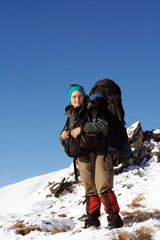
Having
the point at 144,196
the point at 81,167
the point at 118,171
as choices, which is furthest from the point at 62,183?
the point at 81,167

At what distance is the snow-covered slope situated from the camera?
3159 mm

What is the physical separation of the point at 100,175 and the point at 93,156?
0.31m

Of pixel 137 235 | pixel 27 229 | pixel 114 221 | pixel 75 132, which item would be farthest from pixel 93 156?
pixel 27 229

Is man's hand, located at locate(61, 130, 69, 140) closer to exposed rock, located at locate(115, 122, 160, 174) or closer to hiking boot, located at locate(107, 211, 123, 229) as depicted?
hiking boot, located at locate(107, 211, 123, 229)

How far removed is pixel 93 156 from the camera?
3.55 meters

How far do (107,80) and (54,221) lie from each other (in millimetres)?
3993

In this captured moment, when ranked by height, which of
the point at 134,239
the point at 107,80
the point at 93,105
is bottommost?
the point at 134,239

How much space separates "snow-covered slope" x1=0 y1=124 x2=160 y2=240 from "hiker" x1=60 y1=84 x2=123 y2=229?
305 mm

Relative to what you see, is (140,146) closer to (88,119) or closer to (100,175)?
(100,175)

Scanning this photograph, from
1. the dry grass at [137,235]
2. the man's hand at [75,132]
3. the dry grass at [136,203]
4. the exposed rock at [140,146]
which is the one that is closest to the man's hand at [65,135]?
the man's hand at [75,132]

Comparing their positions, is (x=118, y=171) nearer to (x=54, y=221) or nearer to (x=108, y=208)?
(x=54, y=221)

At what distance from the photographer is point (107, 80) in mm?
4047

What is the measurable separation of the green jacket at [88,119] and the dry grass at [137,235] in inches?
52.4

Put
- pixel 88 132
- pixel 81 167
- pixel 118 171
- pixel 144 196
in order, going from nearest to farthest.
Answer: pixel 88 132 → pixel 81 167 → pixel 144 196 → pixel 118 171
